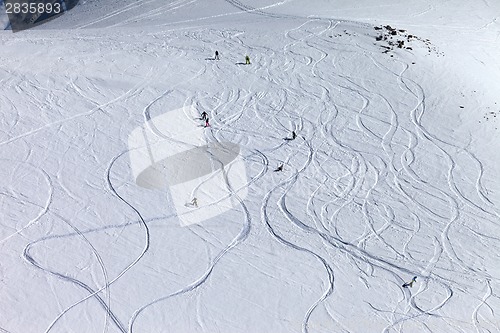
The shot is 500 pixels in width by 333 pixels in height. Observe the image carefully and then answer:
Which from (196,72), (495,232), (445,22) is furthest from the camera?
(445,22)

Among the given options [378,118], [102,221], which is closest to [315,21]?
[378,118]

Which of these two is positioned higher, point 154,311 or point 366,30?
point 366,30

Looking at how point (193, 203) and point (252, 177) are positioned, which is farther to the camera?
point (252, 177)

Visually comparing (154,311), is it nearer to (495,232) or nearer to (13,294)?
(13,294)

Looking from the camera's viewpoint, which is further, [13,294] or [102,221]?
[102,221]

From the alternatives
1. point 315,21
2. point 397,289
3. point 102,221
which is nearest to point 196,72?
point 315,21

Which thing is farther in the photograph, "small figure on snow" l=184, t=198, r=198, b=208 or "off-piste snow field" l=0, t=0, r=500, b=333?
"small figure on snow" l=184, t=198, r=198, b=208

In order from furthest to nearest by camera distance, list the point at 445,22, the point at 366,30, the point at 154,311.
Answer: the point at 445,22, the point at 366,30, the point at 154,311

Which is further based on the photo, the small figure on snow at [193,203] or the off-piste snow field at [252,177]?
the small figure on snow at [193,203]
